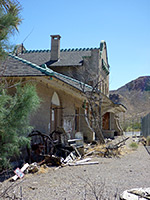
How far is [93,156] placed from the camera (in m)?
11.4

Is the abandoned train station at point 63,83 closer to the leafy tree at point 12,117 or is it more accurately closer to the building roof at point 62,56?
the building roof at point 62,56

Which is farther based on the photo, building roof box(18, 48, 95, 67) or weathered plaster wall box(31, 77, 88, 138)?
building roof box(18, 48, 95, 67)

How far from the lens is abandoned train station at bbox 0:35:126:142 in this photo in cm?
916

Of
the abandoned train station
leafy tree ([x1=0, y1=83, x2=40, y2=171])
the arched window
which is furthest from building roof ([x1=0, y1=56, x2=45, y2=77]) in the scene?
the arched window

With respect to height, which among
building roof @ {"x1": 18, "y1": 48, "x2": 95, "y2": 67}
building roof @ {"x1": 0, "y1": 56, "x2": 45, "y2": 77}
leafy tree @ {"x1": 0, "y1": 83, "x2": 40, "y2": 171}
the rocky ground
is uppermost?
building roof @ {"x1": 18, "y1": 48, "x2": 95, "y2": 67}

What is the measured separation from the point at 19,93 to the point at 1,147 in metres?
1.41

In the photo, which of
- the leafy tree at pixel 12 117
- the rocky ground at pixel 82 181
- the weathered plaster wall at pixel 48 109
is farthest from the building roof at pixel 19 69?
the rocky ground at pixel 82 181

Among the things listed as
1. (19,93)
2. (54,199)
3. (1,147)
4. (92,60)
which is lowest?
(54,199)

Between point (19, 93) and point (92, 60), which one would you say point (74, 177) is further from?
point (92, 60)

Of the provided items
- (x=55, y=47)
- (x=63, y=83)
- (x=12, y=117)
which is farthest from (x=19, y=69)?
(x=55, y=47)

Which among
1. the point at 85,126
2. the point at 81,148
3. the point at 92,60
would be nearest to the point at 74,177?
the point at 81,148

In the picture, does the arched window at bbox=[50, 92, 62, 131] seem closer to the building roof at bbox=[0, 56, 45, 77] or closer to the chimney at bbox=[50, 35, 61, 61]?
the building roof at bbox=[0, 56, 45, 77]

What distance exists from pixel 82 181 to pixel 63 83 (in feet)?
14.2

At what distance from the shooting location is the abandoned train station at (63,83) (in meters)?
9.16
